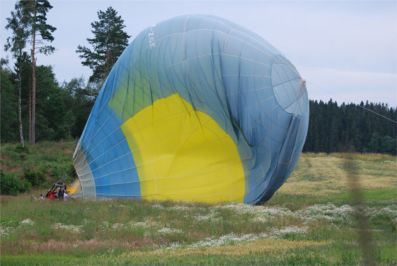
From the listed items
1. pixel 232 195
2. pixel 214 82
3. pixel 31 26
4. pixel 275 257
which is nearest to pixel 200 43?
pixel 214 82

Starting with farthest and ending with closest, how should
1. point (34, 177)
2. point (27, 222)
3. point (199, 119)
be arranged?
point (34, 177)
point (199, 119)
point (27, 222)

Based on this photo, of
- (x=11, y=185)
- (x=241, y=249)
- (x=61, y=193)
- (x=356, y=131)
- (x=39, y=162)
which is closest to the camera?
(x=356, y=131)

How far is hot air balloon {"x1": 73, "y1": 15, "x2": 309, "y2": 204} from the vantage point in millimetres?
21016

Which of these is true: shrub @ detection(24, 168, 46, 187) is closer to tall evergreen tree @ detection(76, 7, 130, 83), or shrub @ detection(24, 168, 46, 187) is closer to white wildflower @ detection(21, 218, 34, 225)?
white wildflower @ detection(21, 218, 34, 225)

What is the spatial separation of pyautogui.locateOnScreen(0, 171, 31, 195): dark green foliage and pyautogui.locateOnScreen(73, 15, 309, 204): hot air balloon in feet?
21.3

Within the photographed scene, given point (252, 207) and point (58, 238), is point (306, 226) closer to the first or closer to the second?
point (252, 207)

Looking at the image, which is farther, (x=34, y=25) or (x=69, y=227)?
(x=34, y=25)

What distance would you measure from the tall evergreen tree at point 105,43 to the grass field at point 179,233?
133 ft

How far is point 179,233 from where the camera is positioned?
15320 mm

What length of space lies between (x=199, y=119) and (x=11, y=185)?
11210mm

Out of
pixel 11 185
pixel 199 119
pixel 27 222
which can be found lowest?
pixel 27 222

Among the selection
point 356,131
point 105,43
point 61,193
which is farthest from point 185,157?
point 105,43

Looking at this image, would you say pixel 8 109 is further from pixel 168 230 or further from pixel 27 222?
pixel 168 230

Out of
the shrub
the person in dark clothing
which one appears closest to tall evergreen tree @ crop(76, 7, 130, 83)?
the shrub
